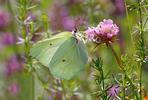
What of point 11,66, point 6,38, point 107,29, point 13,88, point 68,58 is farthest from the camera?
point 6,38

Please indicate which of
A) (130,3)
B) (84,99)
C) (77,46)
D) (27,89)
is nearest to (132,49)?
(130,3)

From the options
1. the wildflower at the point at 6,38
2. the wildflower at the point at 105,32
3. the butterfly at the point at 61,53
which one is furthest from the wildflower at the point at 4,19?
the wildflower at the point at 105,32

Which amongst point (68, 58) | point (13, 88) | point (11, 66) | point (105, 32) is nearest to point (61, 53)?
point (68, 58)

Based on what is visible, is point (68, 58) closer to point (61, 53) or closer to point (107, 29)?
point (61, 53)

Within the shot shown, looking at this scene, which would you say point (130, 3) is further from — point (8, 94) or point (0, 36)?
point (0, 36)

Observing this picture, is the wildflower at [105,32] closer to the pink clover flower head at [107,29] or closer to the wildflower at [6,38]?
the pink clover flower head at [107,29]

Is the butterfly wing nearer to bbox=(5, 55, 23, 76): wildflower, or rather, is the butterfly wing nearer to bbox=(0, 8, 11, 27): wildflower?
bbox=(5, 55, 23, 76): wildflower
